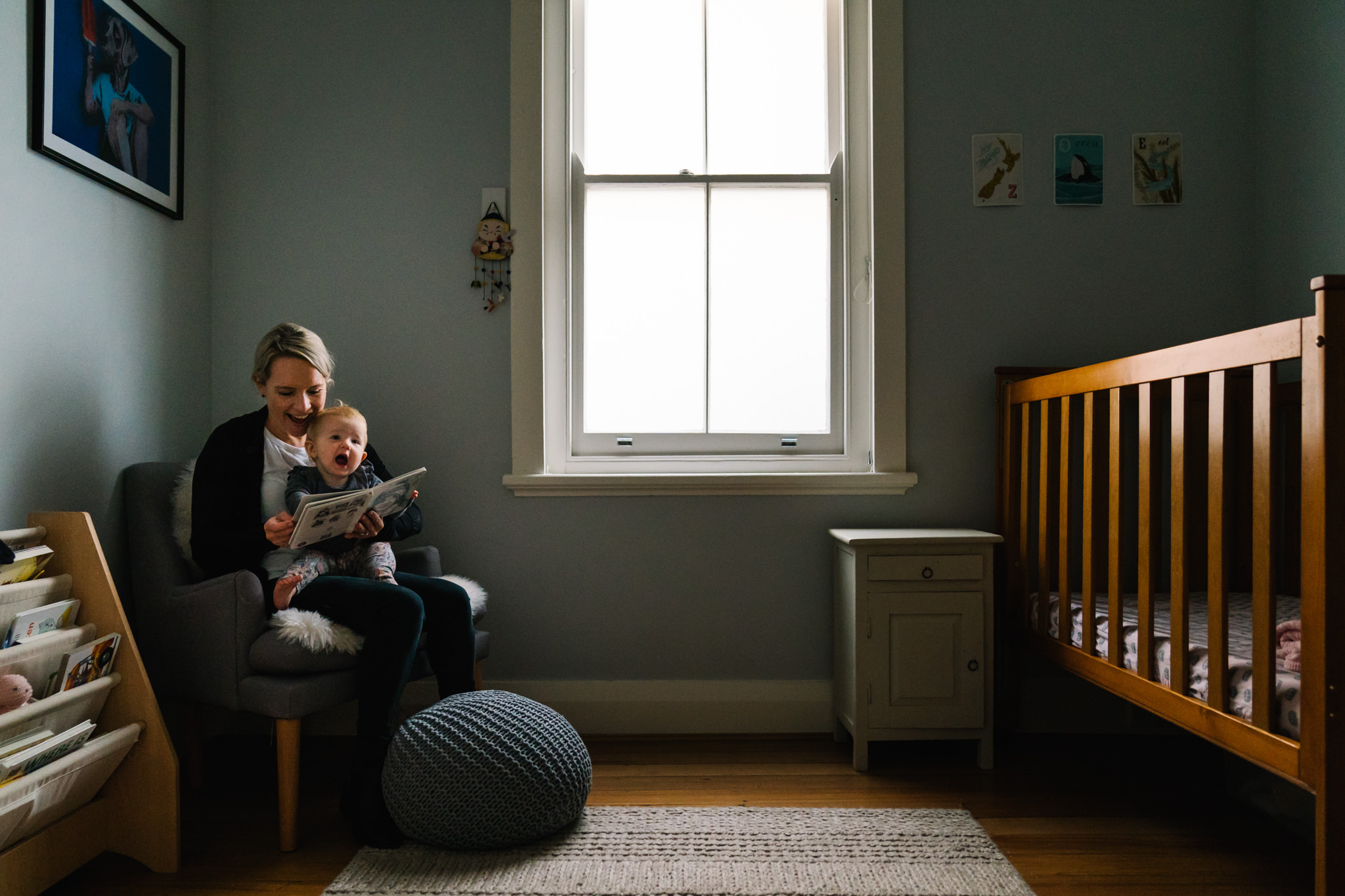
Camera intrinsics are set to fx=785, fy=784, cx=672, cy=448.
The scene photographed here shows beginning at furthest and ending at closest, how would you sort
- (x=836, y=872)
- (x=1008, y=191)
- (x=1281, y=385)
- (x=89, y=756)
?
1. (x=1008, y=191)
2. (x=1281, y=385)
3. (x=836, y=872)
4. (x=89, y=756)

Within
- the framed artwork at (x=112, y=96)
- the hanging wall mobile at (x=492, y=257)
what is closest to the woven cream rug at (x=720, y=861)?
the hanging wall mobile at (x=492, y=257)

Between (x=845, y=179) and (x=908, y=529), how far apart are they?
3.47 ft

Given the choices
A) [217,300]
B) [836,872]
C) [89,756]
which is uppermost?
[217,300]

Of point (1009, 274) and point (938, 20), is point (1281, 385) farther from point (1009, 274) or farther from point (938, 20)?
point (938, 20)

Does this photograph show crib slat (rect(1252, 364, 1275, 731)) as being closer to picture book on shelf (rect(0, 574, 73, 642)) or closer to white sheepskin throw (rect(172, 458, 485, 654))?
white sheepskin throw (rect(172, 458, 485, 654))

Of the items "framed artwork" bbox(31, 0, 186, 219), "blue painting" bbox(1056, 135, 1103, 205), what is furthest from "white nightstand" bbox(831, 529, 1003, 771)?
"framed artwork" bbox(31, 0, 186, 219)

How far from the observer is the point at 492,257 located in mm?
2254

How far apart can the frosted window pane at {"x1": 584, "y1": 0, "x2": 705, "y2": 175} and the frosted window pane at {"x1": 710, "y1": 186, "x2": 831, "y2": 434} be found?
0.71 ft

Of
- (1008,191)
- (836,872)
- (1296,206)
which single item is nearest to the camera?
(836,872)

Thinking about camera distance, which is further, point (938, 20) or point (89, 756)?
point (938, 20)

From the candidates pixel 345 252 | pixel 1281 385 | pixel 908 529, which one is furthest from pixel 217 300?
pixel 1281 385

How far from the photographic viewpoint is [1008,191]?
Answer: 226 cm

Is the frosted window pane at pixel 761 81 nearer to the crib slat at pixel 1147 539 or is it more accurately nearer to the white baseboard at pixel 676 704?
the crib slat at pixel 1147 539

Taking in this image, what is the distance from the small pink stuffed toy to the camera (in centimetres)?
124
